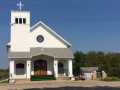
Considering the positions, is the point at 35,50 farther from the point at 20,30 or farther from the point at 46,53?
the point at 20,30

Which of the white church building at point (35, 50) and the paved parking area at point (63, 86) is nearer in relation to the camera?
the paved parking area at point (63, 86)

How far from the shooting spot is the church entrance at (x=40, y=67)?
114ft

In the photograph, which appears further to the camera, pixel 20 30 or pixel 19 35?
pixel 20 30

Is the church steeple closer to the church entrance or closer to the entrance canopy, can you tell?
the entrance canopy

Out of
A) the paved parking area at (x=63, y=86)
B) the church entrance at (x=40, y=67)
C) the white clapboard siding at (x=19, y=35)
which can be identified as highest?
the white clapboard siding at (x=19, y=35)

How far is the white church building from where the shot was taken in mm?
33053

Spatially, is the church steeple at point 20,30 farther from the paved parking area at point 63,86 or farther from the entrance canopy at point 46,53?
the paved parking area at point 63,86

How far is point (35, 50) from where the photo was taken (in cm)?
3384

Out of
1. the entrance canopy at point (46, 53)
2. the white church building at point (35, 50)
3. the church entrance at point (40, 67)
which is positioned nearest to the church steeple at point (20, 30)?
the white church building at point (35, 50)

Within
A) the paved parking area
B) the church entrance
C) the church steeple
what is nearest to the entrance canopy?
the church steeple

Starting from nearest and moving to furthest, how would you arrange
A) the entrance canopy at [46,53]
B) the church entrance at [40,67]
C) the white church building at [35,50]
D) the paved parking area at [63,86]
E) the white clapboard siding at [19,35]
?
the paved parking area at [63,86] → the entrance canopy at [46,53] → the white church building at [35,50] → the white clapboard siding at [19,35] → the church entrance at [40,67]

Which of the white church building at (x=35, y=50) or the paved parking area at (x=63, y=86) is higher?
the white church building at (x=35, y=50)

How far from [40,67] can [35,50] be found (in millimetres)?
2763

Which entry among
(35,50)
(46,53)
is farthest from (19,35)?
(46,53)
